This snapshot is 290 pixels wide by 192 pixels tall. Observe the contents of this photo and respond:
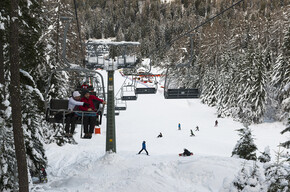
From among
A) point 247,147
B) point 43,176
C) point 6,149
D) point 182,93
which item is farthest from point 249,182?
point 43,176

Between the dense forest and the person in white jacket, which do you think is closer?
the person in white jacket

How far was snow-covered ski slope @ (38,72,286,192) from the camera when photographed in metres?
14.3

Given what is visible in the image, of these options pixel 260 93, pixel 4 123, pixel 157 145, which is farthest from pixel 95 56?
pixel 260 93

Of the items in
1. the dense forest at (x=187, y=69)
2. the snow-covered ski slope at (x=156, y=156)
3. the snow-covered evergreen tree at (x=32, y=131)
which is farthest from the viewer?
the snow-covered evergreen tree at (x=32, y=131)

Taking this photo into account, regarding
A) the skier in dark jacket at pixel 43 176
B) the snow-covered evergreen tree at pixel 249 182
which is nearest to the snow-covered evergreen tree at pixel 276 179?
the snow-covered evergreen tree at pixel 249 182

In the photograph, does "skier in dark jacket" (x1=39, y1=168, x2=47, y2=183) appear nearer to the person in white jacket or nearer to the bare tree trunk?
the person in white jacket

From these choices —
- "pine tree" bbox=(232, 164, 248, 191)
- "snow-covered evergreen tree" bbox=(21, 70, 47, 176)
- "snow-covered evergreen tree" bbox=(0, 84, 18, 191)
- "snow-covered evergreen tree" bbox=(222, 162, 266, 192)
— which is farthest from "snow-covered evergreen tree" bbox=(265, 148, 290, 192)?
"snow-covered evergreen tree" bbox=(21, 70, 47, 176)

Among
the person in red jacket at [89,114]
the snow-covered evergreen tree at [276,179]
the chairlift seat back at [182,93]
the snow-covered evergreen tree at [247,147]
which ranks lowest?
the snow-covered evergreen tree at [247,147]

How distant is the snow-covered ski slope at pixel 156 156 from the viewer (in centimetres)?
1427

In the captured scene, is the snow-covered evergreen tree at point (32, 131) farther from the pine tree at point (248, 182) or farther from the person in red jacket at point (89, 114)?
the pine tree at point (248, 182)

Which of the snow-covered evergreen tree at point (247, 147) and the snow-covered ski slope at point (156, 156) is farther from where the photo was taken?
the snow-covered evergreen tree at point (247, 147)

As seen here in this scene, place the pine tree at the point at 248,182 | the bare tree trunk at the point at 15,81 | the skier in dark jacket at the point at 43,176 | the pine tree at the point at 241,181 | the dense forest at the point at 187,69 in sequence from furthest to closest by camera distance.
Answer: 1. the skier in dark jacket at the point at 43,176
2. the dense forest at the point at 187,69
3. the bare tree trunk at the point at 15,81
4. the pine tree at the point at 241,181
5. the pine tree at the point at 248,182

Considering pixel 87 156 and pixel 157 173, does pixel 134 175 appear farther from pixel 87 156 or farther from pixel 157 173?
pixel 87 156

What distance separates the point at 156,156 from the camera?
70.1 ft
